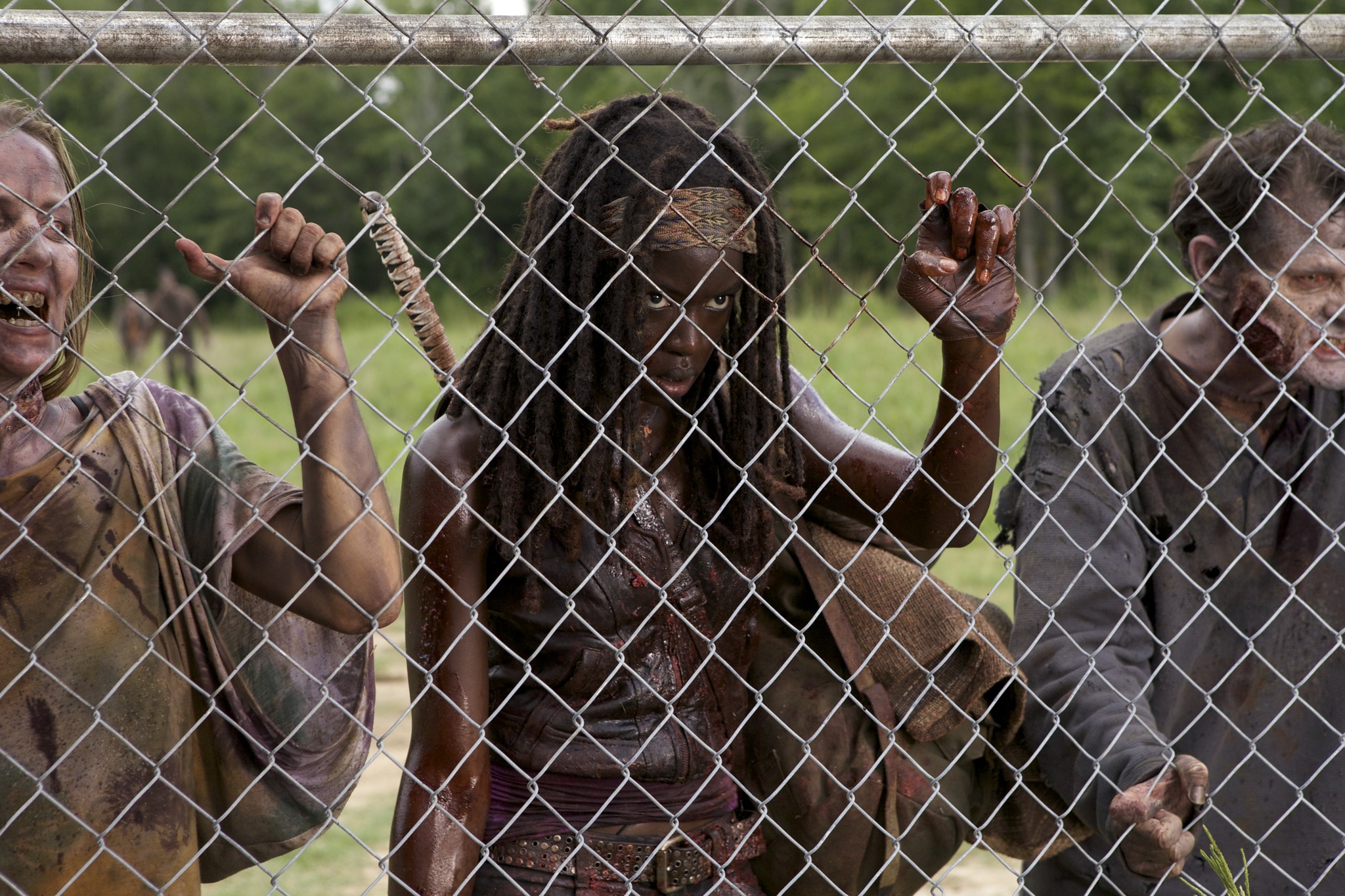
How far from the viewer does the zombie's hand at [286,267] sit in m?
1.59

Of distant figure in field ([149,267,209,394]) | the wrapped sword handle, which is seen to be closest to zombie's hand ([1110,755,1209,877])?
the wrapped sword handle

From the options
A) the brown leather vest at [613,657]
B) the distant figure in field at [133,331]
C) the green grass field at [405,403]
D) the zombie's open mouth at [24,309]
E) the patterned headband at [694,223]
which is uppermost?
the patterned headband at [694,223]

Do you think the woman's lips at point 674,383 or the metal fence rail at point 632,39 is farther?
the woman's lips at point 674,383

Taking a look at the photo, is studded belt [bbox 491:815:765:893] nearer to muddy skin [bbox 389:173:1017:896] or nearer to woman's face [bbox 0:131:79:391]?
muddy skin [bbox 389:173:1017:896]

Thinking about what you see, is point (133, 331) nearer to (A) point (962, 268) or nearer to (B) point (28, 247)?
(B) point (28, 247)

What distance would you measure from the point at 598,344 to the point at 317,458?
22.8 inches

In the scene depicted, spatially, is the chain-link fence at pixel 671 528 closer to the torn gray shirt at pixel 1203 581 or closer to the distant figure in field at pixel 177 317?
the torn gray shirt at pixel 1203 581

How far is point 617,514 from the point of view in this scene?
2137 mm

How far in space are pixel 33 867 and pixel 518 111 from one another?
32.9 m

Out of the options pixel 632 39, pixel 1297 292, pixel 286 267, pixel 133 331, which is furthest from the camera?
pixel 133 331

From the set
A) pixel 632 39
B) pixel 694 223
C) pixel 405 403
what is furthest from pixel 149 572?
pixel 405 403

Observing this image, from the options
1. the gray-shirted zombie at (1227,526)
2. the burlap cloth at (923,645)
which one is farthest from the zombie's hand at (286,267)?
the gray-shirted zombie at (1227,526)

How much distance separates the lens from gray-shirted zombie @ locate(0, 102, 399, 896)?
1.69 m

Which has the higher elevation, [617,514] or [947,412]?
[947,412]
